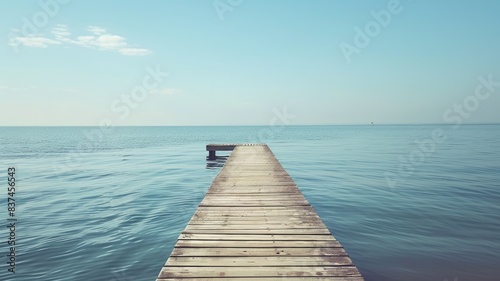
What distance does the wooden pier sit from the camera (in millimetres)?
3689

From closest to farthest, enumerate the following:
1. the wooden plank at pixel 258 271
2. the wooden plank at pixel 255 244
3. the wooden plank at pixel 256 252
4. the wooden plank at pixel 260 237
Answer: the wooden plank at pixel 258 271 → the wooden plank at pixel 256 252 → the wooden plank at pixel 255 244 → the wooden plank at pixel 260 237

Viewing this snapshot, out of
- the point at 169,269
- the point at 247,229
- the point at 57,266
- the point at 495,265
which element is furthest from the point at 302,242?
the point at 57,266

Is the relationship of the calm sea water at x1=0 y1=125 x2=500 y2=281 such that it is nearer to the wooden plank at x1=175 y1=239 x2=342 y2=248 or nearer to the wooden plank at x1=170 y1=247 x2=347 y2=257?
the wooden plank at x1=175 y1=239 x2=342 y2=248

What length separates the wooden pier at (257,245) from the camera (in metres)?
3.69

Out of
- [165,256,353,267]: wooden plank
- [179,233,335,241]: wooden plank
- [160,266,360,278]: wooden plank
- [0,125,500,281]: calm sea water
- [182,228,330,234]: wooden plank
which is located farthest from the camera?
[0,125,500,281]: calm sea water

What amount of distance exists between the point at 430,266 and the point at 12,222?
1245 centimetres

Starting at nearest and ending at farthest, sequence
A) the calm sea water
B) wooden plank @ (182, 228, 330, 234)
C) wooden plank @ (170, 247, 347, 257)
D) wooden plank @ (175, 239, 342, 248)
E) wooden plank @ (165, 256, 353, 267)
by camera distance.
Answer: wooden plank @ (165, 256, 353, 267) → wooden plank @ (170, 247, 347, 257) → wooden plank @ (175, 239, 342, 248) → wooden plank @ (182, 228, 330, 234) → the calm sea water

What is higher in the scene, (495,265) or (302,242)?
(302,242)

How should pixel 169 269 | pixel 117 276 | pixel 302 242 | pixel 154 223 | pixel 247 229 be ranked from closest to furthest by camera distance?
1. pixel 169 269
2. pixel 302 242
3. pixel 247 229
4. pixel 117 276
5. pixel 154 223

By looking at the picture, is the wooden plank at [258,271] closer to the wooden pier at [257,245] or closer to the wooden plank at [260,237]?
the wooden pier at [257,245]

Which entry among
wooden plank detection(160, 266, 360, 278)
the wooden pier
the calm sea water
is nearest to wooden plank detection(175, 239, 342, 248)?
the wooden pier

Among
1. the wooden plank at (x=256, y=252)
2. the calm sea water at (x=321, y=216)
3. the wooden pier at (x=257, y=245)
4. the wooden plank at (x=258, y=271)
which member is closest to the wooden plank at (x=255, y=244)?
the wooden pier at (x=257, y=245)

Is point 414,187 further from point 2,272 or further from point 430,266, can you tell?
point 2,272

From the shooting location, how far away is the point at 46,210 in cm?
1111
